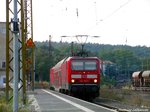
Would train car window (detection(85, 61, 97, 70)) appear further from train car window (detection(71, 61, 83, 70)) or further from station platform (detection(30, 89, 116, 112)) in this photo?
station platform (detection(30, 89, 116, 112))

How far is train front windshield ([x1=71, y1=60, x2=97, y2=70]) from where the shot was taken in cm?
3538

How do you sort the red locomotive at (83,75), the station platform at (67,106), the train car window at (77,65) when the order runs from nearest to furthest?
the station platform at (67,106), the red locomotive at (83,75), the train car window at (77,65)

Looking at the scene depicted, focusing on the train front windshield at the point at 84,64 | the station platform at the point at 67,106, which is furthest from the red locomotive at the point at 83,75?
the station platform at the point at 67,106

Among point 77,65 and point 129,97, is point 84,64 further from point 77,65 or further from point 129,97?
point 129,97

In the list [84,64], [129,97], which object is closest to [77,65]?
[84,64]

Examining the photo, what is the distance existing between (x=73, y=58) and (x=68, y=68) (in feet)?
2.81

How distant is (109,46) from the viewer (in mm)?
159500

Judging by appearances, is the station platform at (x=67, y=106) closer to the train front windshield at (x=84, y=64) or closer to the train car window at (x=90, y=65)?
the train front windshield at (x=84, y=64)

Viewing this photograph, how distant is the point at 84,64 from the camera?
117 ft

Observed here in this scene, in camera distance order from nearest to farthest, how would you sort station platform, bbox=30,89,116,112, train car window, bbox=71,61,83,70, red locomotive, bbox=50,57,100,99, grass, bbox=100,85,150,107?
1. station platform, bbox=30,89,116,112
2. grass, bbox=100,85,150,107
3. red locomotive, bbox=50,57,100,99
4. train car window, bbox=71,61,83,70

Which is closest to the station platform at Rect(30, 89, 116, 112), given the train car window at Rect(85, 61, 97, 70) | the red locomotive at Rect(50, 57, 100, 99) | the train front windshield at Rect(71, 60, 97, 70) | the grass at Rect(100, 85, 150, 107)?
the grass at Rect(100, 85, 150, 107)

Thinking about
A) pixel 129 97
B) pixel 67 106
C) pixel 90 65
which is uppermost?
pixel 90 65

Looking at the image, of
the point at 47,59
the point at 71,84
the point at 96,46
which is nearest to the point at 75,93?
the point at 71,84

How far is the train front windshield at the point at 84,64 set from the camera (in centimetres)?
3538
